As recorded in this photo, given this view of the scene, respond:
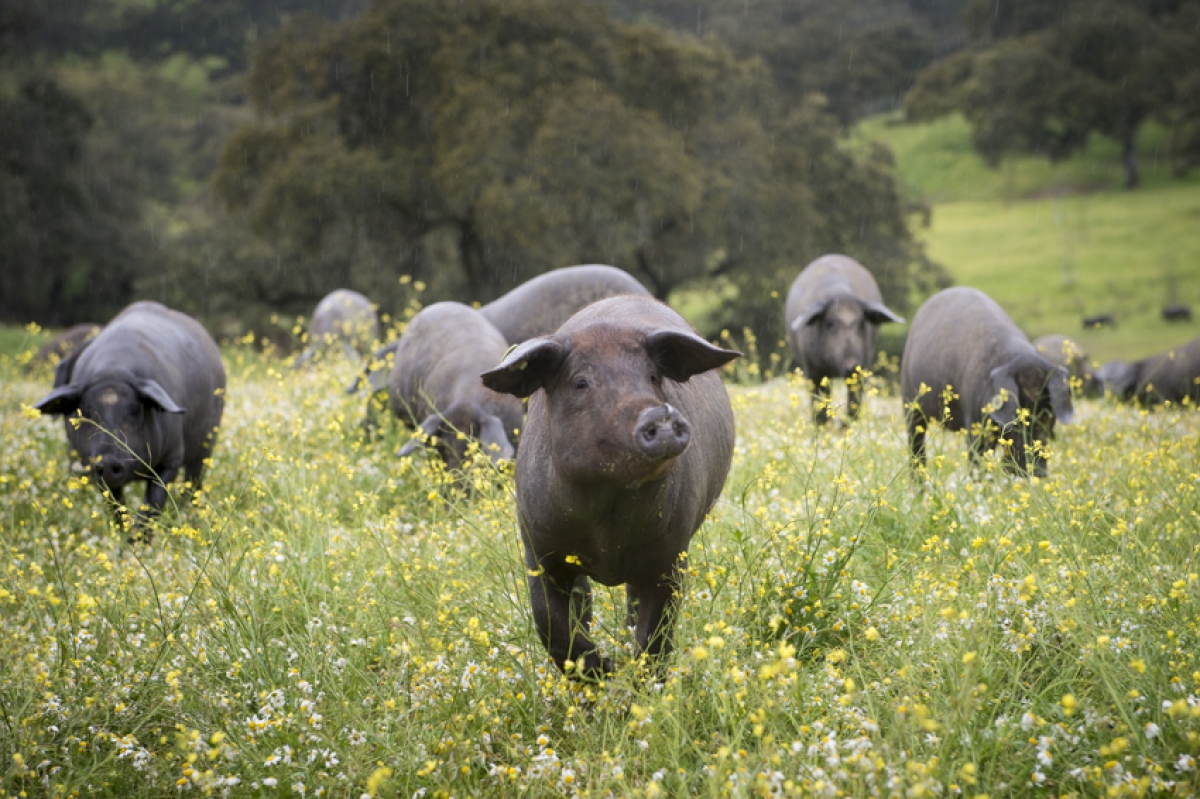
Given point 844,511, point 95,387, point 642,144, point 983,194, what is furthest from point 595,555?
point 983,194

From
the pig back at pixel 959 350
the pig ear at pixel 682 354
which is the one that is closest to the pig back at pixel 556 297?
the pig back at pixel 959 350

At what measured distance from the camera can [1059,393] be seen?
6.64 metres

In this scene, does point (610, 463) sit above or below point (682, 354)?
below

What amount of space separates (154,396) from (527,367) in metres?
4.58

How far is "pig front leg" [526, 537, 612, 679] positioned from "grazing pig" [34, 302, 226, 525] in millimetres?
3512

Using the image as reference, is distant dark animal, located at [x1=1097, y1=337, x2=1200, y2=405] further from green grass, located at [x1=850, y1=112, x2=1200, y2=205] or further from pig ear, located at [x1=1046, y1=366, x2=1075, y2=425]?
green grass, located at [x1=850, y1=112, x2=1200, y2=205]

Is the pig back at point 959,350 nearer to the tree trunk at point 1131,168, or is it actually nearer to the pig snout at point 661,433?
the pig snout at point 661,433

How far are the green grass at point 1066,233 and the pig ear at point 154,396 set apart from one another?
23.0 meters

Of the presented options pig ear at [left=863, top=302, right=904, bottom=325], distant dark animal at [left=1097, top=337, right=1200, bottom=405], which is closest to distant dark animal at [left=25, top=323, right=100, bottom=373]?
pig ear at [left=863, top=302, right=904, bottom=325]

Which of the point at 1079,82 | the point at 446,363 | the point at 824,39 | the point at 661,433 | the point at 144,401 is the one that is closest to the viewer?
the point at 661,433

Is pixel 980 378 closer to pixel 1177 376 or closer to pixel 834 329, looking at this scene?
pixel 834 329

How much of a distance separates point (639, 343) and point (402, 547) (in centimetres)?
266

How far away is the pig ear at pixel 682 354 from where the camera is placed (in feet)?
11.4

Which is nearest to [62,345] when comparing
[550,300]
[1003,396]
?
[550,300]
